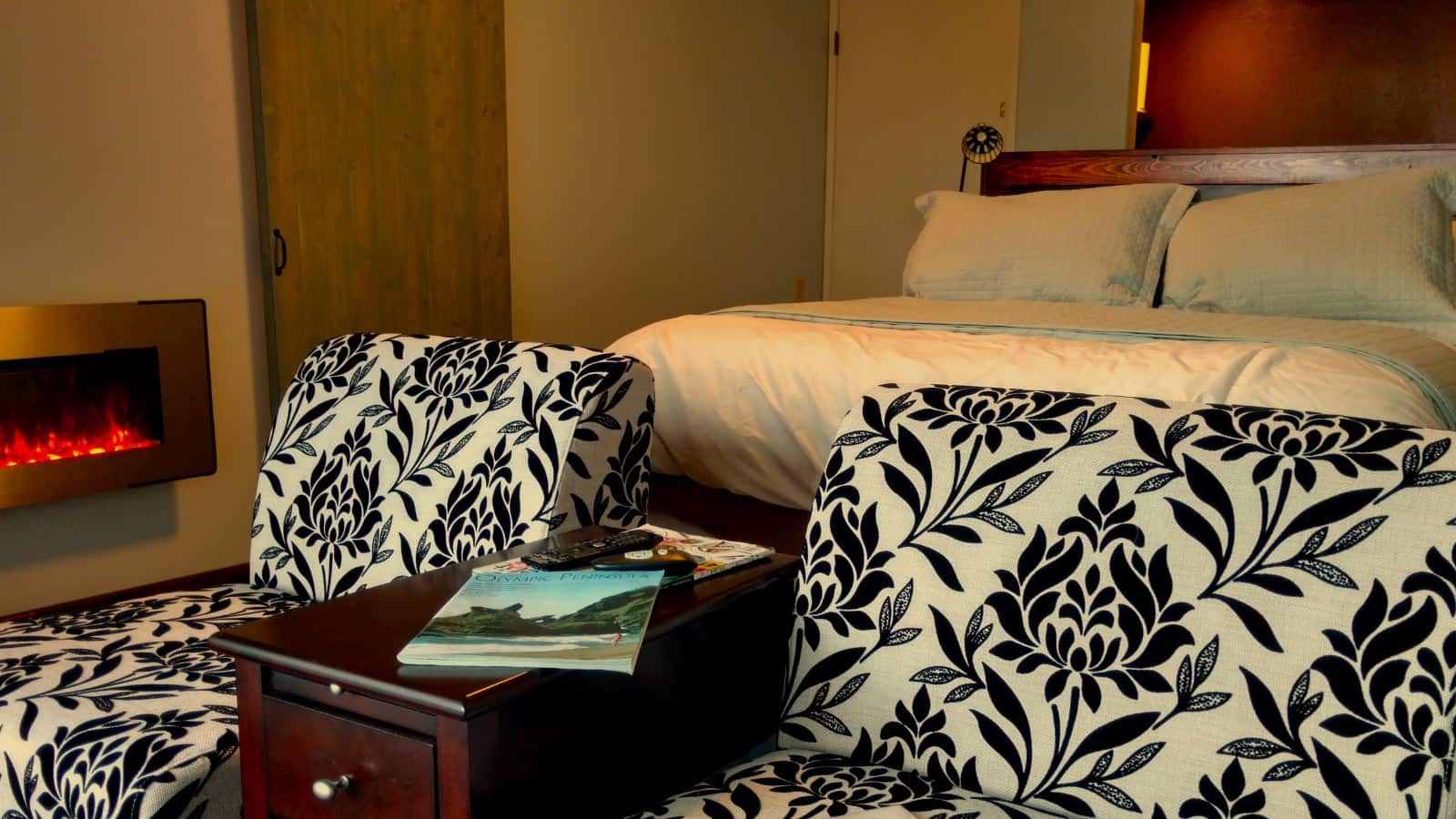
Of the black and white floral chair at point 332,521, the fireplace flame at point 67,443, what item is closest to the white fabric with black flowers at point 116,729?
the black and white floral chair at point 332,521

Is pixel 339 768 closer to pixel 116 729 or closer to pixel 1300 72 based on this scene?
pixel 116 729

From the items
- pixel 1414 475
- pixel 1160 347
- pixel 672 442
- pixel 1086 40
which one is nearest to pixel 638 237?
pixel 1086 40

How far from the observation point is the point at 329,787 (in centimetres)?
108

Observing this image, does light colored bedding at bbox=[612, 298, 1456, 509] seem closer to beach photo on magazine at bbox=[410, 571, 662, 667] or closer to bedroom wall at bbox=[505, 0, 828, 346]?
beach photo on magazine at bbox=[410, 571, 662, 667]

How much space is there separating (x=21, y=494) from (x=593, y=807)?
2262 mm

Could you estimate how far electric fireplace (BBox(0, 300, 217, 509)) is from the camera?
9.18 ft

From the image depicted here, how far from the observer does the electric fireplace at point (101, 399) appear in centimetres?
280

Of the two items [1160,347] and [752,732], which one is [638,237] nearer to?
[1160,347]

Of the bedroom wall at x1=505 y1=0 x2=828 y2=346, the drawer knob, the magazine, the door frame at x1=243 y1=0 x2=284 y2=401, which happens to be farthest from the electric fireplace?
the drawer knob

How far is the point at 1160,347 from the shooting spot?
216 cm

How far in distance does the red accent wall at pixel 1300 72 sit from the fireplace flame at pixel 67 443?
4716 mm

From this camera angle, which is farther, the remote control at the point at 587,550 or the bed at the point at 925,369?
the bed at the point at 925,369

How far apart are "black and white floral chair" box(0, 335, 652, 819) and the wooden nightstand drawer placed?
0.24 metres

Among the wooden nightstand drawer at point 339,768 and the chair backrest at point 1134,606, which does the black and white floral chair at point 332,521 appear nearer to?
the wooden nightstand drawer at point 339,768
